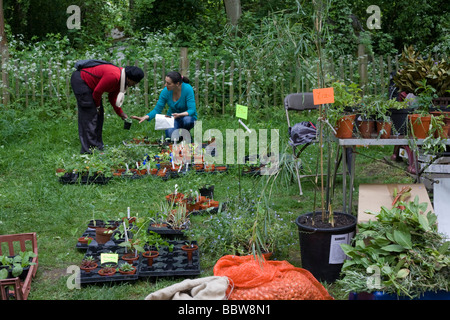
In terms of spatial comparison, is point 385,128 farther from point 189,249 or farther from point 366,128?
point 189,249

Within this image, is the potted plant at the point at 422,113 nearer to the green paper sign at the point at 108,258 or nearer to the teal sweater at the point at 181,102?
the green paper sign at the point at 108,258

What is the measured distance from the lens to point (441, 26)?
1248cm

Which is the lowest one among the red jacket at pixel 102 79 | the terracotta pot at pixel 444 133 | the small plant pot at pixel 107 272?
the small plant pot at pixel 107 272

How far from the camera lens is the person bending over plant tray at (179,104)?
715 centimetres

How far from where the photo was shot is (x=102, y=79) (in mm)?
6590

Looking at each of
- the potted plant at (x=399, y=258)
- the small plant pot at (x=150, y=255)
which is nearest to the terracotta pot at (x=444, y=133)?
the potted plant at (x=399, y=258)

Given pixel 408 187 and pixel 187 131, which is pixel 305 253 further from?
pixel 187 131

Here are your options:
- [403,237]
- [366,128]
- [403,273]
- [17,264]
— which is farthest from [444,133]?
[17,264]

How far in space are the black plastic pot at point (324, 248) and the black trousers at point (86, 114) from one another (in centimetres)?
412

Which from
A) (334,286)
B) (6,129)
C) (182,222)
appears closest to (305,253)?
(334,286)

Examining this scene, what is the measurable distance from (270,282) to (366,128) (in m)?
1.55

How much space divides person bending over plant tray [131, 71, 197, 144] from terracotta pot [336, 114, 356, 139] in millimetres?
3486
